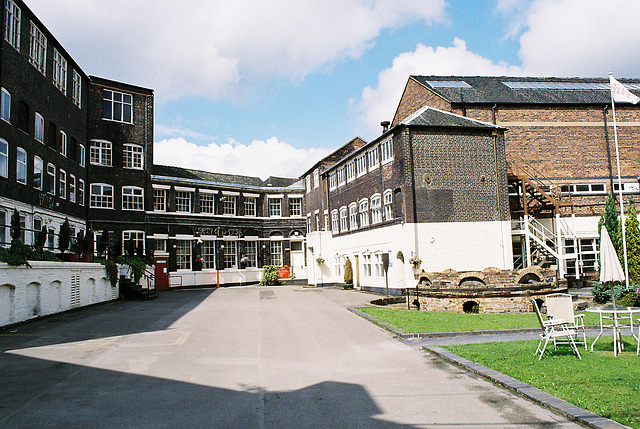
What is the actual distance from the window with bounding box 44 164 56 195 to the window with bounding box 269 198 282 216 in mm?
21083

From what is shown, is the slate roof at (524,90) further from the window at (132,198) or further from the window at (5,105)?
the window at (5,105)

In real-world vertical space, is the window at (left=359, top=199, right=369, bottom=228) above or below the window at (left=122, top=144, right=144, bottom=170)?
below

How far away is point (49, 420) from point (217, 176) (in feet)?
133

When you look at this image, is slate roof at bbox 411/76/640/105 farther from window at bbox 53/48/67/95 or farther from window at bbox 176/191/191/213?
window at bbox 53/48/67/95

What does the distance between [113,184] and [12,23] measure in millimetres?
14627

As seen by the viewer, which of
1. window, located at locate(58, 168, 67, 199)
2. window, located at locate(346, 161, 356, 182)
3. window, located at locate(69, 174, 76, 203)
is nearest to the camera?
window, located at locate(58, 168, 67, 199)

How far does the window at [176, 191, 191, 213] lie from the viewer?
3994cm

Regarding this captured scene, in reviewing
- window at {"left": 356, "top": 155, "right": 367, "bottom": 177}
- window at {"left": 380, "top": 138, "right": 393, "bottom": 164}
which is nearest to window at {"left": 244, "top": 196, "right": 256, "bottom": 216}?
window at {"left": 356, "top": 155, "right": 367, "bottom": 177}

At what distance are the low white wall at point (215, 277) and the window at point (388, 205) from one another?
17842 mm

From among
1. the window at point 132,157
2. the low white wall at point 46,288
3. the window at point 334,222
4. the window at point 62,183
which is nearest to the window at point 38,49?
the window at point 62,183

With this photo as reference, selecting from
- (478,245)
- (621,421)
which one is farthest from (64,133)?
A: (621,421)

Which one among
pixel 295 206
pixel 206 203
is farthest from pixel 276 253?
pixel 206 203

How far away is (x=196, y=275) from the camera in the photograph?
130 ft

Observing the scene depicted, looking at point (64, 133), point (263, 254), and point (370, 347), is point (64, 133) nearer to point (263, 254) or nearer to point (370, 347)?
point (263, 254)
